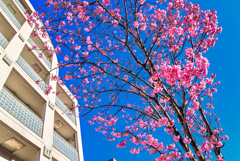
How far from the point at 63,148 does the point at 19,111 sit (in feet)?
11.8

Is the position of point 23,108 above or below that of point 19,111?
above

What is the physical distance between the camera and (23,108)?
847cm

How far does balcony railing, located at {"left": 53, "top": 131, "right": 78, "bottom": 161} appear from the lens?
9.78 meters

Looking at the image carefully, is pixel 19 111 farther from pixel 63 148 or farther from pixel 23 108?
pixel 63 148

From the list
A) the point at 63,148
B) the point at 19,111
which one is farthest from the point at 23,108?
the point at 63,148

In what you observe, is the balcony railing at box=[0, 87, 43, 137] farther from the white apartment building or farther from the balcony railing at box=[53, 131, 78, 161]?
the balcony railing at box=[53, 131, 78, 161]

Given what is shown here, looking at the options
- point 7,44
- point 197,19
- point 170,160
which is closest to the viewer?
point 170,160

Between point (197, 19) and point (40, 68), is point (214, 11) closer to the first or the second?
point (197, 19)

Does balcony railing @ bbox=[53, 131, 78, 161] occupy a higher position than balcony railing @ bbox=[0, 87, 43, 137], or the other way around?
balcony railing @ bbox=[0, 87, 43, 137]

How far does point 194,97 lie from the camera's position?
431 centimetres

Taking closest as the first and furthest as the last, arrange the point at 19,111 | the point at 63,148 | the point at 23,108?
the point at 19,111
the point at 23,108
the point at 63,148

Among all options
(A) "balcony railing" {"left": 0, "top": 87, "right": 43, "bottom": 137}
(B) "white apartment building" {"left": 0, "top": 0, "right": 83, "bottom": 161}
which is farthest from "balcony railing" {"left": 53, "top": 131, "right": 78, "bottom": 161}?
(A) "balcony railing" {"left": 0, "top": 87, "right": 43, "bottom": 137}

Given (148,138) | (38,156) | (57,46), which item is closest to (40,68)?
(38,156)

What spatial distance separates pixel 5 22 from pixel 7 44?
1.71 m
